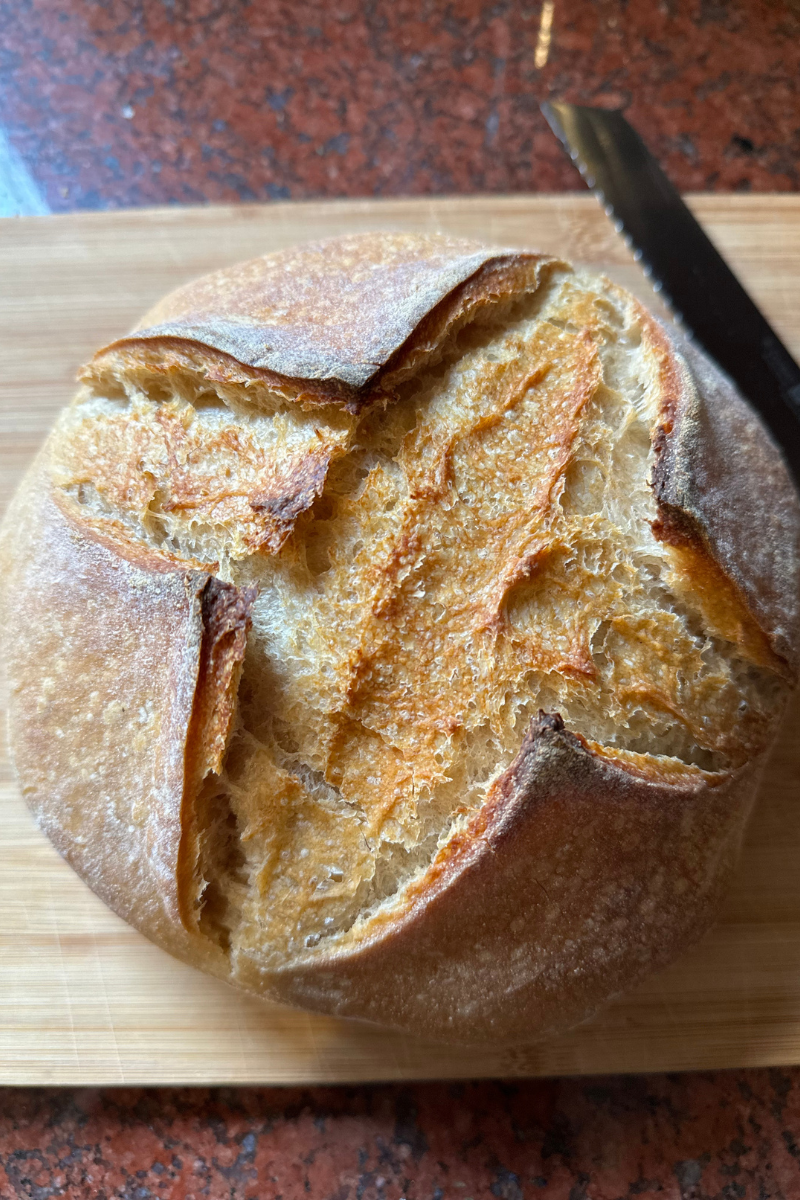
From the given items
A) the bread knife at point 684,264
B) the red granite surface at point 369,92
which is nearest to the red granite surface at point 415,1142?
the bread knife at point 684,264

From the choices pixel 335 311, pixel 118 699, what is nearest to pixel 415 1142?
pixel 118 699

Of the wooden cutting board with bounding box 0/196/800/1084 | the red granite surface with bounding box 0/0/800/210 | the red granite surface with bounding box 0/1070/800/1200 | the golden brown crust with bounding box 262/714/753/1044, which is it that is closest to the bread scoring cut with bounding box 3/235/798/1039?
the golden brown crust with bounding box 262/714/753/1044

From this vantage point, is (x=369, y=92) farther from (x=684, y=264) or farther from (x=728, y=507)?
(x=728, y=507)

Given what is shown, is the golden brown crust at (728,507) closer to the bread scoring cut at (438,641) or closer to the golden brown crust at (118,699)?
the bread scoring cut at (438,641)

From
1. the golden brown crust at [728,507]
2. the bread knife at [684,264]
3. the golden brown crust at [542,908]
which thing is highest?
the bread knife at [684,264]

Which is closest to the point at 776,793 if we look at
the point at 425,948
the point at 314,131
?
the point at 425,948

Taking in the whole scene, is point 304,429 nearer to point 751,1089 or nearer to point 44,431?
point 44,431
